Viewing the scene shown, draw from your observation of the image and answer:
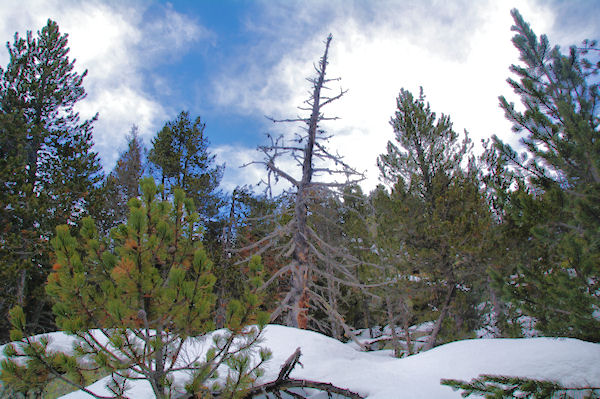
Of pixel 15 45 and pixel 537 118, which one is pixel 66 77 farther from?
pixel 537 118

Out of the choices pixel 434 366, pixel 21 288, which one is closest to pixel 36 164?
pixel 21 288

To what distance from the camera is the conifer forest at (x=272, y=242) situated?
7.20 ft

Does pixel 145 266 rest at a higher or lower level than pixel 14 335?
higher

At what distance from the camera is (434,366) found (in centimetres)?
327

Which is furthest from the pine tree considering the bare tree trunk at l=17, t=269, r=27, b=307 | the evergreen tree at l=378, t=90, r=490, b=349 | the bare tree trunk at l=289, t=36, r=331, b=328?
the bare tree trunk at l=17, t=269, r=27, b=307

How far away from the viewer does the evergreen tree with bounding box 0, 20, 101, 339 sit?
949cm

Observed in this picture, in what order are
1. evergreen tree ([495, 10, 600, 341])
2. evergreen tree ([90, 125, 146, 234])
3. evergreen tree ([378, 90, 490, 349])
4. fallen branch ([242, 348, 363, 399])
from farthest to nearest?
evergreen tree ([90, 125, 146, 234]) < evergreen tree ([378, 90, 490, 349]) < evergreen tree ([495, 10, 600, 341]) < fallen branch ([242, 348, 363, 399])

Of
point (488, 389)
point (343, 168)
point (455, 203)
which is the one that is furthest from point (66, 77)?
point (488, 389)

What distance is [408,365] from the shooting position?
137 inches

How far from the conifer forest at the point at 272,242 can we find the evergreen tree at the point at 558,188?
1.2 inches

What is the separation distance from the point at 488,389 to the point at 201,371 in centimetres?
197

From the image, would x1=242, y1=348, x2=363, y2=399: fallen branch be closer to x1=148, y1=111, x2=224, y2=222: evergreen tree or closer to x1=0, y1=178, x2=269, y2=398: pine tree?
x1=0, y1=178, x2=269, y2=398: pine tree

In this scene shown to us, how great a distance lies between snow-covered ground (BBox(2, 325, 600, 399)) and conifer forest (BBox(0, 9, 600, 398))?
0.25 metres

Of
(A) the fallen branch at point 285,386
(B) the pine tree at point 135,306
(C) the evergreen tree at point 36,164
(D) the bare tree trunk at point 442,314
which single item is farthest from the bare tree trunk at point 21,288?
(D) the bare tree trunk at point 442,314
